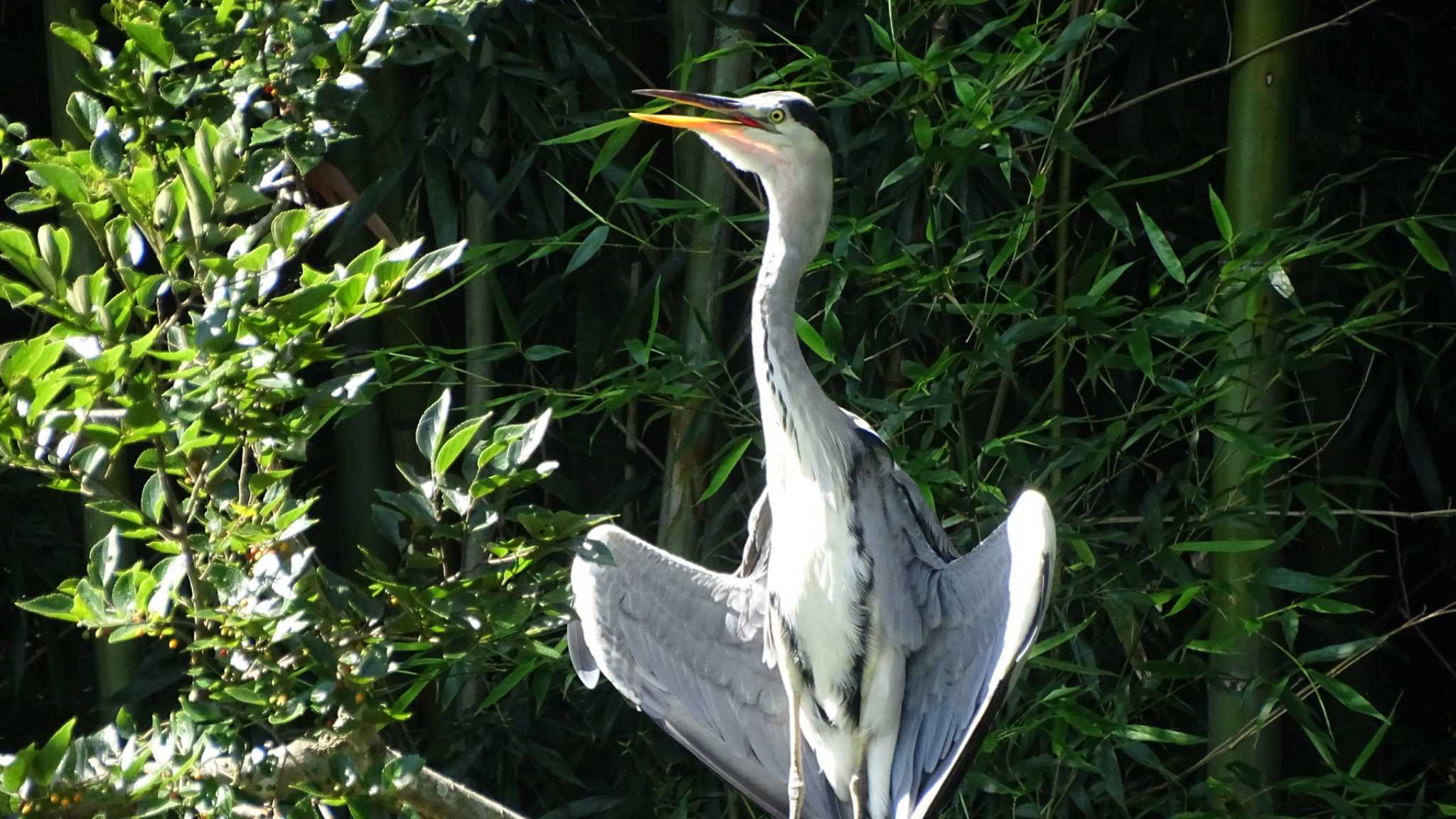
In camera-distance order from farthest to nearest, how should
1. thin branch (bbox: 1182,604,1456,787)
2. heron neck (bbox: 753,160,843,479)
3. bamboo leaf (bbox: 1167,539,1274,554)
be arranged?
thin branch (bbox: 1182,604,1456,787) → bamboo leaf (bbox: 1167,539,1274,554) → heron neck (bbox: 753,160,843,479)

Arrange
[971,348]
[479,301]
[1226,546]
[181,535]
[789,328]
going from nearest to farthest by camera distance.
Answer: [181,535] → [789,328] → [1226,546] → [971,348] → [479,301]

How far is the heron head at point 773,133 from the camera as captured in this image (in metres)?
1.81

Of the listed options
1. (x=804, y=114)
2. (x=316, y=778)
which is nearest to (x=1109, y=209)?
(x=804, y=114)

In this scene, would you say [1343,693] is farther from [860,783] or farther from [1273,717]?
[860,783]

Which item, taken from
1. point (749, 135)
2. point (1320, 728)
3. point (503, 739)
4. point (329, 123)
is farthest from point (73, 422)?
point (1320, 728)

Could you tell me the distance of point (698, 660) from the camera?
6.61ft

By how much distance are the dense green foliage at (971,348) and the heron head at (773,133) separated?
15 centimetres

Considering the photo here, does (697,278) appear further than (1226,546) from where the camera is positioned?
Yes

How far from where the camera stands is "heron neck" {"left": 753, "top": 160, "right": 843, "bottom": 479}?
1.80m

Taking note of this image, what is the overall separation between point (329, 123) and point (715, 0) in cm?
107

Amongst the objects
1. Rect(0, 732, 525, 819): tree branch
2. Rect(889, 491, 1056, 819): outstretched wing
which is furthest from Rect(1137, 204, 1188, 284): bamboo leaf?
Rect(0, 732, 525, 819): tree branch

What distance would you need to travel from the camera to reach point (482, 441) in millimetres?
1172

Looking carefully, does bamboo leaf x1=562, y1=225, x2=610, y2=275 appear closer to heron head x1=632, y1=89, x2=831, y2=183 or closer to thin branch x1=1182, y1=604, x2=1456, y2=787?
heron head x1=632, y1=89, x2=831, y2=183

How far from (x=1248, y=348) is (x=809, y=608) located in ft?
2.23
